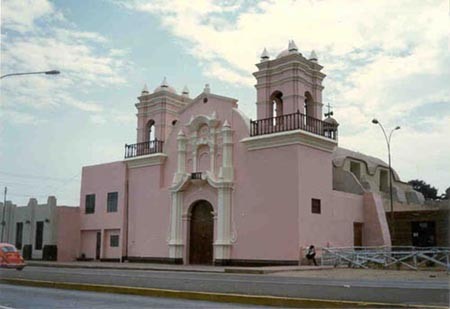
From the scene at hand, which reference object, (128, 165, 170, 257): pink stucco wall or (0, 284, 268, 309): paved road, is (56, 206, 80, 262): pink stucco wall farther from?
(0, 284, 268, 309): paved road

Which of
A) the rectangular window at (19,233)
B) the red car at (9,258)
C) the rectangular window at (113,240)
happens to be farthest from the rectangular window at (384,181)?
the rectangular window at (19,233)

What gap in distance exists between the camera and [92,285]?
49.7 feet

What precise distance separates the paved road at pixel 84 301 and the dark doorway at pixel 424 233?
21376mm

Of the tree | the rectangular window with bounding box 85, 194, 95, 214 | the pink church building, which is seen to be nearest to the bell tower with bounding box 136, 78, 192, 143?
the pink church building

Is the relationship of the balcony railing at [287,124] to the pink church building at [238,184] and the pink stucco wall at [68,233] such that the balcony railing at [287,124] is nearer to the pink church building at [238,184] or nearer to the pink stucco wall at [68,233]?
the pink church building at [238,184]

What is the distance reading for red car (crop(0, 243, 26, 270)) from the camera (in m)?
26.7

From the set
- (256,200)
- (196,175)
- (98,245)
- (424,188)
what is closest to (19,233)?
(98,245)

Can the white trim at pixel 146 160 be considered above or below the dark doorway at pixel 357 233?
above

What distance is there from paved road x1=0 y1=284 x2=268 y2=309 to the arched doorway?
54.5ft

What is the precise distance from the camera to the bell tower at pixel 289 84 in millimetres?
29359

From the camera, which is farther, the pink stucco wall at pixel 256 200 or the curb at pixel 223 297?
the pink stucco wall at pixel 256 200

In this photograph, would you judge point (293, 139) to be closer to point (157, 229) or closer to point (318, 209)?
point (318, 209)

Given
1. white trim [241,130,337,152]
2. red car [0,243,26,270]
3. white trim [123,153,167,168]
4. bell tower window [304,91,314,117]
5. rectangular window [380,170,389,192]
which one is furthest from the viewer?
rectangular window [380,170,389,192]

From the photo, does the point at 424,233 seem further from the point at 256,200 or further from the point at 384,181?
the point at 384,181
